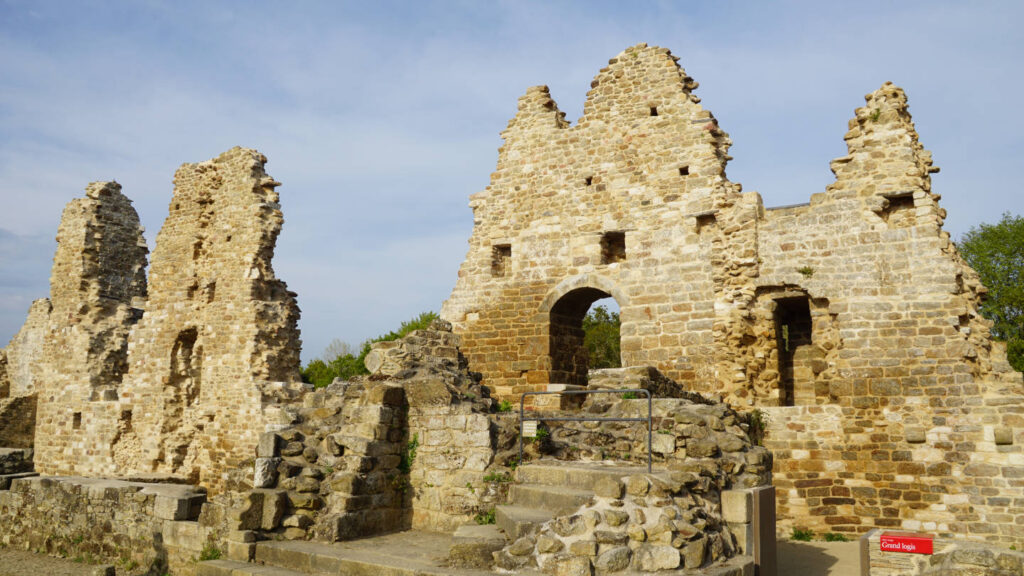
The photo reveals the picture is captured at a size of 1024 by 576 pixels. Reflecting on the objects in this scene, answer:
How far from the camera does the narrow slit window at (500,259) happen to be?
1448 cm

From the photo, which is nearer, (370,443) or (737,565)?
(737,565)

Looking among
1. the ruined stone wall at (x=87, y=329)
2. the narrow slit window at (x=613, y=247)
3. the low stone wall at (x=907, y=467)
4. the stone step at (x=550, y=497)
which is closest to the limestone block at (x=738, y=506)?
the stone step at (x=550, y=497)

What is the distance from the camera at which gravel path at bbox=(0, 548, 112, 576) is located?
859cm

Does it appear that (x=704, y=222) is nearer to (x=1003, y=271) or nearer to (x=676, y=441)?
(x=676, y=441)

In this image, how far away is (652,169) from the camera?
13.2 meters

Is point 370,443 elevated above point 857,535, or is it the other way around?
point 370,443

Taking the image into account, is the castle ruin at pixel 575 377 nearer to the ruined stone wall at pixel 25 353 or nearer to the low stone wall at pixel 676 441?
the low stone wall at pixel 676 441

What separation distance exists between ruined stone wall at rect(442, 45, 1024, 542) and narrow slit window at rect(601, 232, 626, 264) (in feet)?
0.14

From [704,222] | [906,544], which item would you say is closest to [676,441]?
[906,544]

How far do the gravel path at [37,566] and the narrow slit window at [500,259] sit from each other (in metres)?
7.85

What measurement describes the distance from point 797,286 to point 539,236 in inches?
175

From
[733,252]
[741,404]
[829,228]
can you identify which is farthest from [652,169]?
[741,404]

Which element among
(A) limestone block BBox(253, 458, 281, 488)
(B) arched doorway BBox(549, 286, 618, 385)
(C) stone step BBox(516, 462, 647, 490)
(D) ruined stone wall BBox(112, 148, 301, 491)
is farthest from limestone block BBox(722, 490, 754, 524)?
(D) ruined stone wall BBox(112, 148, 301, 491)

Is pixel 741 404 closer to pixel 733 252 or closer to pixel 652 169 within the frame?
pixel 733 252
